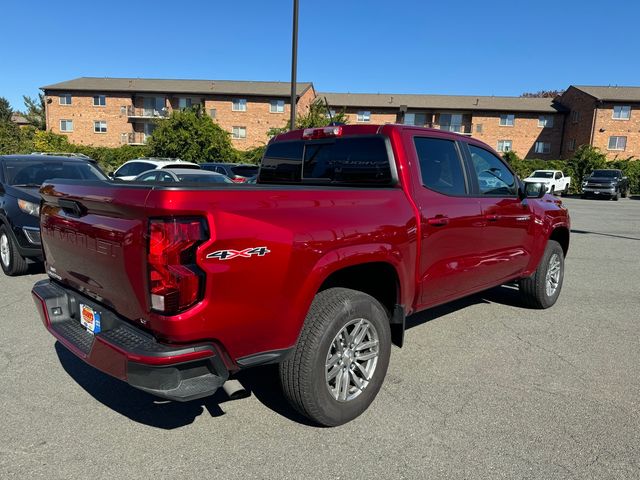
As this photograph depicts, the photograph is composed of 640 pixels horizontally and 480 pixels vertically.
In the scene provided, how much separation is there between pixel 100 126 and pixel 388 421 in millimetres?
54301

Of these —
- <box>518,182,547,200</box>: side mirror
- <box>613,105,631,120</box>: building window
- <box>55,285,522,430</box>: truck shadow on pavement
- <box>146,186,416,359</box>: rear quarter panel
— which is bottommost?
<box>55,285,522,430</box>: truck shadow on pavement

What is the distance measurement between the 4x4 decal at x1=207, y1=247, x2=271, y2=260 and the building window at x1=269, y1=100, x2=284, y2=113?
47.2 meters

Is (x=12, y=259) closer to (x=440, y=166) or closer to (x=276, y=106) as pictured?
(x=440, y=166)

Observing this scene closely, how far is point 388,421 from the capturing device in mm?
3188

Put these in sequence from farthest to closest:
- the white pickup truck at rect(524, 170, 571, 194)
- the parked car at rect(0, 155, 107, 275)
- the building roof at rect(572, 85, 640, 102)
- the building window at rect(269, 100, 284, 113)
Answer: the building window at rect(269, 100, 284, 113) < the building roof at rect(572, 85, 640, 102) < the white pickup truck at rect(524, 170, 571, 194) < the parked car at rect(0, 155, 107, 275)

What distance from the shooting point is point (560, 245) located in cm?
614

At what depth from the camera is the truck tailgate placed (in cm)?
242

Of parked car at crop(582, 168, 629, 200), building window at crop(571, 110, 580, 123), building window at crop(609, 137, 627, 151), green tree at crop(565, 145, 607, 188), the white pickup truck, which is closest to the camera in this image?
parked car at crop(582, 168, 629, 200)

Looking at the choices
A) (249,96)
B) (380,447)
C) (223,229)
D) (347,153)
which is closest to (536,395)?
(380,447)

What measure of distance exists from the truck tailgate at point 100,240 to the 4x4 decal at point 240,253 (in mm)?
370

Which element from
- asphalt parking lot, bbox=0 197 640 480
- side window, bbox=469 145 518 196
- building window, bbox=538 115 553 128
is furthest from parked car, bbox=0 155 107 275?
building window, bbox=538 115 553 128

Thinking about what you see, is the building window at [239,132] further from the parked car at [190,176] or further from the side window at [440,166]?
the side window at [440,166]

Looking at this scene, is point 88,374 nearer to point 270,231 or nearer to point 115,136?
point 270,231

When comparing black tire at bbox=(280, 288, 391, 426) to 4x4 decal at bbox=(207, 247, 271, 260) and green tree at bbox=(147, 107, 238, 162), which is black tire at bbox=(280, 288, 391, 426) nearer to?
4x4 decal at bbox=(207, 247, 271, 260)
